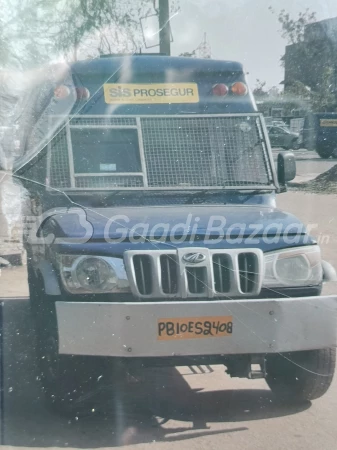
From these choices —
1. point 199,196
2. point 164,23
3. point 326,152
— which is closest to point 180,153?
point 199,196

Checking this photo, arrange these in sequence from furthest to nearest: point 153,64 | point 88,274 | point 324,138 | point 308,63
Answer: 1. point 324,138
2. point 308,63
3. point 153,64
4. point 88,274

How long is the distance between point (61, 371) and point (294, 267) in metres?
1.44

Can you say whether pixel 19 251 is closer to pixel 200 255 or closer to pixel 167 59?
pixel 167 59

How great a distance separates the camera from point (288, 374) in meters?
4.69

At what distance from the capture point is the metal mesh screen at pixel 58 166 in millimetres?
4895

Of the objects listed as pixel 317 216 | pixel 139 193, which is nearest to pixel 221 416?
pixel 139 193

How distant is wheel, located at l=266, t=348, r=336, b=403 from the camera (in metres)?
4.48

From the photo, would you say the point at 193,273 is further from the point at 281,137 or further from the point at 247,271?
the point at 281,137

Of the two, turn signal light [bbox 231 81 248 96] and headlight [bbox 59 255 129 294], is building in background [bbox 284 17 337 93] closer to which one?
turn signal light [bbox 231 81 248 96]

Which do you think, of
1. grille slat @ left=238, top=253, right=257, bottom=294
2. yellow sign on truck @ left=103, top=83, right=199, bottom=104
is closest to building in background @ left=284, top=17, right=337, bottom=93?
yellow sign on truck @ left=103, top=83, right=199, bottom=104

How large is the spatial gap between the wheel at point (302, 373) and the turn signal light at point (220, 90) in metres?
1.96

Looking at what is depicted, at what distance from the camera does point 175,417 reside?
449 centimetres

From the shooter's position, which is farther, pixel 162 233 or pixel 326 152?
pixel 326 152

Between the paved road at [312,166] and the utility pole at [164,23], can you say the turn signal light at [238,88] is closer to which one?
the utility pole at [164,23]
